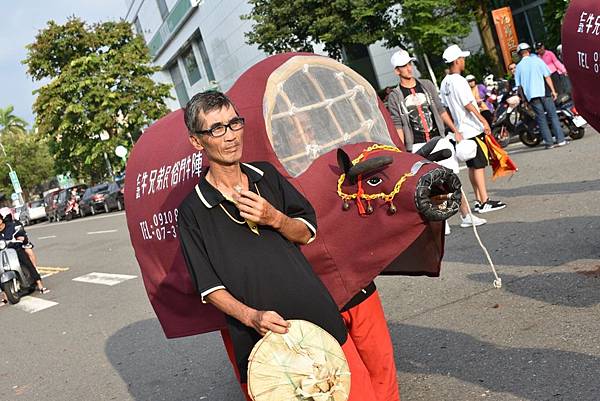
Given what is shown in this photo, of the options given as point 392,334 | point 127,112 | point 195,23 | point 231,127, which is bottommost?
point 392,334

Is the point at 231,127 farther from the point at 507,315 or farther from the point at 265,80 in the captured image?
the point at 507,315

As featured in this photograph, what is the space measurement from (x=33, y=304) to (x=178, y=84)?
1993 inches

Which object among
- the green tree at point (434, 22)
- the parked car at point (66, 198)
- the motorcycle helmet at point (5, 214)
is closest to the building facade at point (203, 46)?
the green tree at point (434, 22)

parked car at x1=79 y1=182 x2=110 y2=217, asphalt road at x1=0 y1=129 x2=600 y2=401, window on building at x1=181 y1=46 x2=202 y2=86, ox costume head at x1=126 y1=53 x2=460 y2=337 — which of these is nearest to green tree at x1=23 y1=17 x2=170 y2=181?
parked car at x1=79 y1=182 x2=110 y2=217

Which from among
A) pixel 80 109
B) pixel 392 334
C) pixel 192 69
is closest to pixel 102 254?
pixel 392 334

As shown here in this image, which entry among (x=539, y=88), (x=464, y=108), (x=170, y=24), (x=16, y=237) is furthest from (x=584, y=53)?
(x=170, y=24)

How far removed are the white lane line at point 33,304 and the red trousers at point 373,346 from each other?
359 inches

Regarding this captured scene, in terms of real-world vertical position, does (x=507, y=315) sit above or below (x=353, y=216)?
below

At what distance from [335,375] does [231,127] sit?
1.02m

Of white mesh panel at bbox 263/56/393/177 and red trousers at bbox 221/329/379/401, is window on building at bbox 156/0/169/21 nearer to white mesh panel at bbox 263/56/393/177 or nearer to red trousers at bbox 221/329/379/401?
white mesh panel at bbox 263/56/393/177

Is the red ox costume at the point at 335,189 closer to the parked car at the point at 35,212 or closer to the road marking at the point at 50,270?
the road marking at the point at 50,270

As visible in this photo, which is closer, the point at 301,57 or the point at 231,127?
the point at 231,127

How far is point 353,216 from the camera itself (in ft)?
12.1

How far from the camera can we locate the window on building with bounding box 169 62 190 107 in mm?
60500
